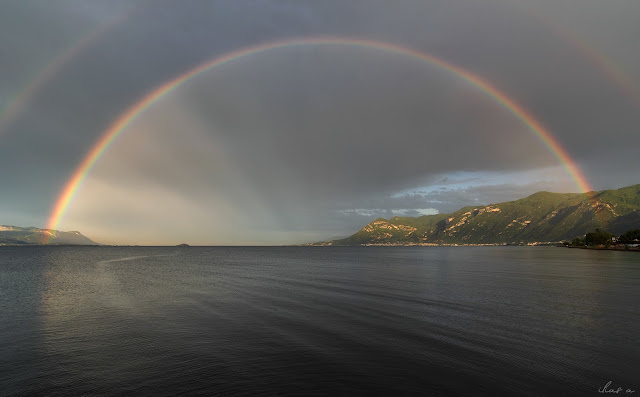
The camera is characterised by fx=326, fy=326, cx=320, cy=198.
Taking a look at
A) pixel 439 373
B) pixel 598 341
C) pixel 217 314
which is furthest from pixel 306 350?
pixel 598 341

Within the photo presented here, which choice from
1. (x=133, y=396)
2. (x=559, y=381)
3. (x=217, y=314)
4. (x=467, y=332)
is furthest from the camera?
(x=217, y=314)

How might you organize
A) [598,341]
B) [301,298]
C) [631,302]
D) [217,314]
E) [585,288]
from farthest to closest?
1. [585,288]
2. [301,298]
3. [631,302]
4. [217,314]
5. [598,341]

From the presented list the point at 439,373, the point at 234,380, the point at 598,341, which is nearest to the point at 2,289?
the point at 234,380

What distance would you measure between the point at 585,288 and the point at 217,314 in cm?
5849

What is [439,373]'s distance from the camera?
1903 cm

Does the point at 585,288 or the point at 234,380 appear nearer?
the point at 234,380

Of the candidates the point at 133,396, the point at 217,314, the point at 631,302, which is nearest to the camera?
the point at 133,396

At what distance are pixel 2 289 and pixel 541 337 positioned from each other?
8088 cm

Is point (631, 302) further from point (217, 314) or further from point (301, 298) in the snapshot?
point (217, 314)

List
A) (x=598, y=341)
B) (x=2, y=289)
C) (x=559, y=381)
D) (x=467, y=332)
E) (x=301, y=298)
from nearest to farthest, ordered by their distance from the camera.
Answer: (x=559, y=381) < (x=598, y=341) < (x=467, y=332) < (x=301, y=298) < (x=2, y=289)

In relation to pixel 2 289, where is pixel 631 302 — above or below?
below

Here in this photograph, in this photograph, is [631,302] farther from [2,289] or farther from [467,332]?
[2,289]

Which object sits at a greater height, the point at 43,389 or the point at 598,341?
the point at 43,389

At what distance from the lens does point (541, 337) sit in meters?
26.2
